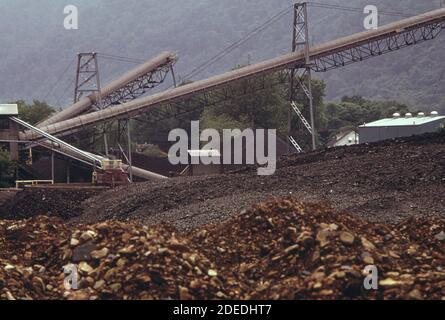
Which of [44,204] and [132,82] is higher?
[132,82]

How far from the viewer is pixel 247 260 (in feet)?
43.0

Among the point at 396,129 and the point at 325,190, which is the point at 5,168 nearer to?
the point at 325,190

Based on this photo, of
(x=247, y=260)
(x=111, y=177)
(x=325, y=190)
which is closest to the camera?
(x=247, y=260)

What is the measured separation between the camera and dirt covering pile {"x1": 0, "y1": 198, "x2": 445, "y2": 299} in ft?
35.8

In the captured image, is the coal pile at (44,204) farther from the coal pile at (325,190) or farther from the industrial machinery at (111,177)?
the industrial machinery at (111,177)

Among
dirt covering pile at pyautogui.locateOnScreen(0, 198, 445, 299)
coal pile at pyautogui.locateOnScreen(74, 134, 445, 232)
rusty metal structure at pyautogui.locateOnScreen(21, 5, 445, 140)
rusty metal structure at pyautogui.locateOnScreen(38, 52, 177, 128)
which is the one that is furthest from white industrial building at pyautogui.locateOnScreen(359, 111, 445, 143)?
dirt covering pile at pyautogui.locateOnScreen(0, 198, 445, 299)

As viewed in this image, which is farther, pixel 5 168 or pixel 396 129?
pixel 396 129

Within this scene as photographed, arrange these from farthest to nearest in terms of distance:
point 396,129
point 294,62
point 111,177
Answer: point 396,129, point 294,62, point 111,177

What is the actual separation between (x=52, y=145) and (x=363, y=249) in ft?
94.3

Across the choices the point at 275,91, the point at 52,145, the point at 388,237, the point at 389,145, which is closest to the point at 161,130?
the point at 275,91

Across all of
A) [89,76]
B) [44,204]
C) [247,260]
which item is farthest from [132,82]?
[247,260]

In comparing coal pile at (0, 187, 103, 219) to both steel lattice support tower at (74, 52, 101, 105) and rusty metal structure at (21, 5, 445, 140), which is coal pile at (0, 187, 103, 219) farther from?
steel lattice support tower at (74, 52, 101, 105)

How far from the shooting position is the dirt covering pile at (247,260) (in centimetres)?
1092

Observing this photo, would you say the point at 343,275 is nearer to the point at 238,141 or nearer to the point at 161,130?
the point at 238,141
